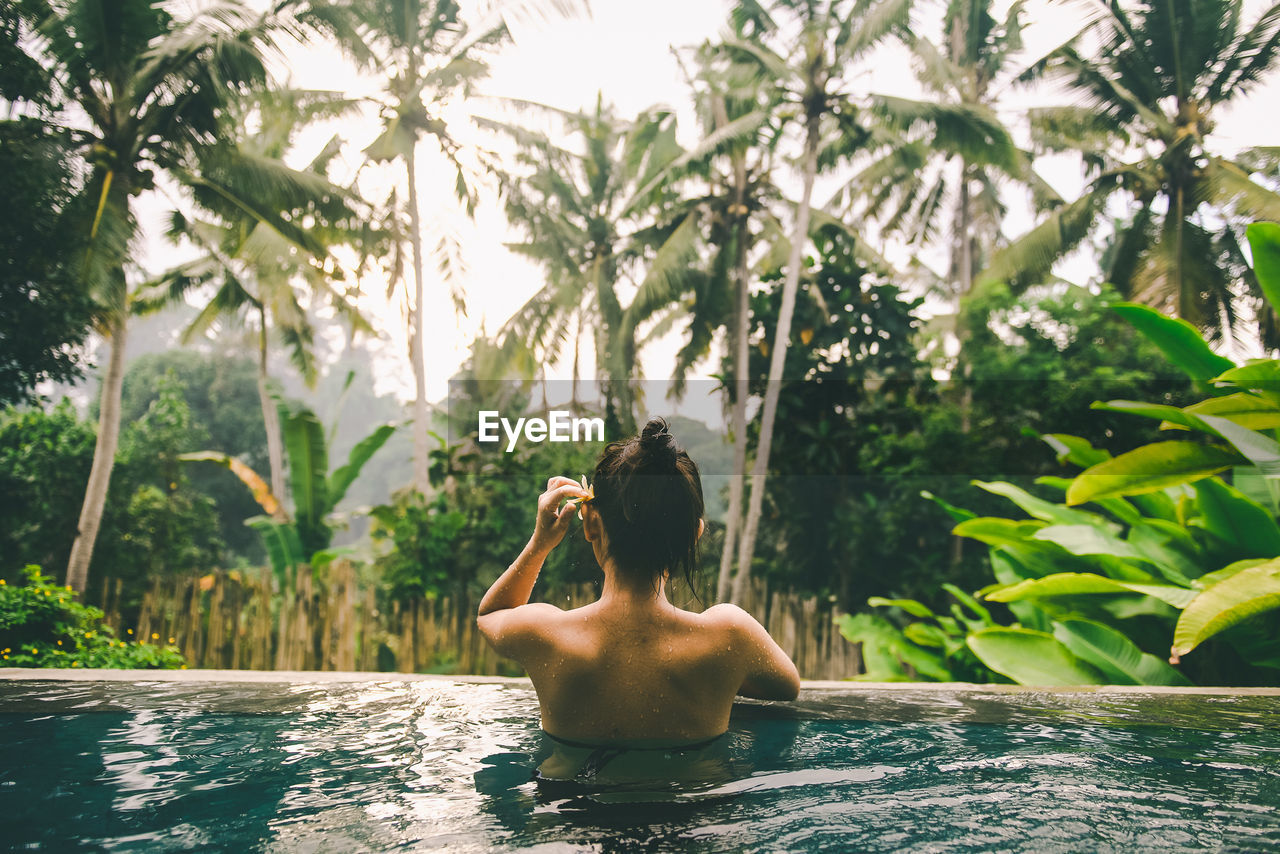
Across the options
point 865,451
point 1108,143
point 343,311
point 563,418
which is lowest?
point 865,451

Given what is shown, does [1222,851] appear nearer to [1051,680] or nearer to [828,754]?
[828,754]

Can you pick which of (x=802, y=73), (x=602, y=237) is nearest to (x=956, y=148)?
(x=802, y=73)

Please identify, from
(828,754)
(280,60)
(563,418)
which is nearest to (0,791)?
(828,754)

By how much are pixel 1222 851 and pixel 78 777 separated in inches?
105

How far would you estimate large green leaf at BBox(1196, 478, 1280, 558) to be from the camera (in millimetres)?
3922

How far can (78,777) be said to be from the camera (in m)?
2.08

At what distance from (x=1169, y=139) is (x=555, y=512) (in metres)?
15.0

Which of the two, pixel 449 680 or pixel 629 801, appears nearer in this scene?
pixel 629 801

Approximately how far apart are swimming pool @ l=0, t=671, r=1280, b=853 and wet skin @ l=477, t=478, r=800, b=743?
0.23m

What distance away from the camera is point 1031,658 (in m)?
4.09

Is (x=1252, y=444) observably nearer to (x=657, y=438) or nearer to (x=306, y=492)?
(x=657, y=438)

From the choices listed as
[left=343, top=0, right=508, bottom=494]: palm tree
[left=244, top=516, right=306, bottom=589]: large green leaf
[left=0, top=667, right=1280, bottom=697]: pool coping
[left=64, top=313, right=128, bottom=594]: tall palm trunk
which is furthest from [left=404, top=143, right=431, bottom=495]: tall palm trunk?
[left=0, top=667, right=1280, bottom=697]: pool coping

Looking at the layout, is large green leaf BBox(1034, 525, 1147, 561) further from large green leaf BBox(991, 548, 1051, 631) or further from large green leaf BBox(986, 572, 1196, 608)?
large green leaf BBox(991, 548, 1051, 631)

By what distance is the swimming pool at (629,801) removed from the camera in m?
1.68
